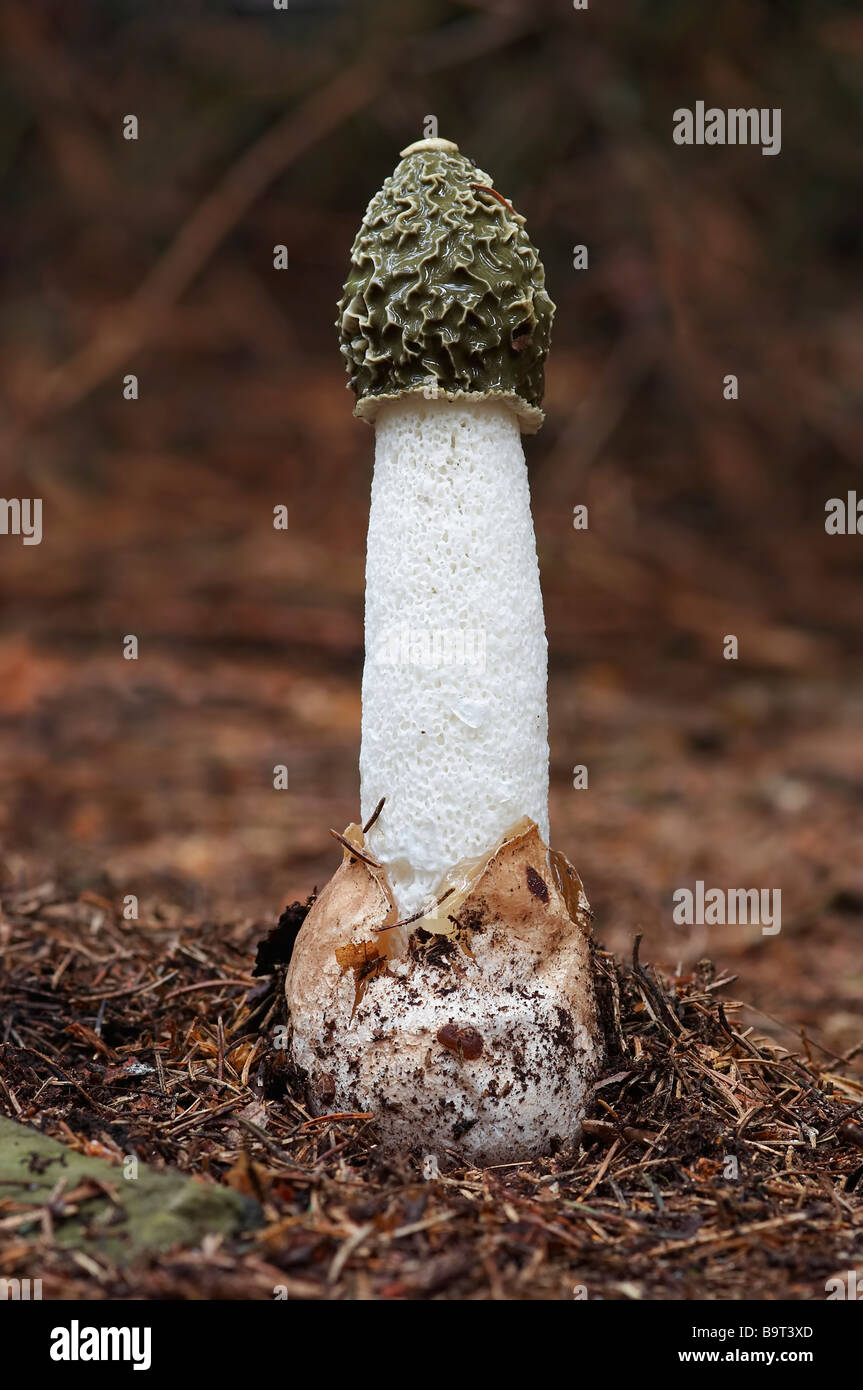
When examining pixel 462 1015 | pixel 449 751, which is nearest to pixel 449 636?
pixel 449 751

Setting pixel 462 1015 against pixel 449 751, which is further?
pixel 449 751

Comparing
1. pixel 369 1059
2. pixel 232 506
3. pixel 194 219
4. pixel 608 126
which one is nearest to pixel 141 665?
pixel 232 506

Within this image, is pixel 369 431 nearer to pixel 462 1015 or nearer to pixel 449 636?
pixel 449 636

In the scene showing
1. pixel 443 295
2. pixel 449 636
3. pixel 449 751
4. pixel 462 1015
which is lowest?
pixel 462 1015

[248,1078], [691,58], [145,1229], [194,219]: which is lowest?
[145,1229]

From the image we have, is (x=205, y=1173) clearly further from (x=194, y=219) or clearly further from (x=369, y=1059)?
(x=194, y=219)
